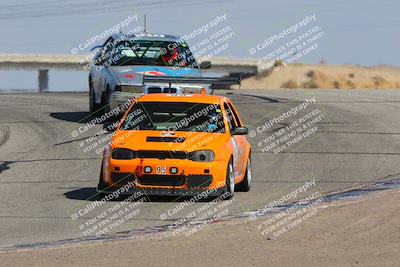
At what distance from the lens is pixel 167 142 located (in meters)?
13.2

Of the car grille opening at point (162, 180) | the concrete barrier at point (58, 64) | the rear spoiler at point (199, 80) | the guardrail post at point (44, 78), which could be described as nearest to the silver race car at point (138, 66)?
the rear spoiler at point (199, 80)

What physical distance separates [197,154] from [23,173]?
382 cm

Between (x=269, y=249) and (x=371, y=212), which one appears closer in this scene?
(x=269, y=249)

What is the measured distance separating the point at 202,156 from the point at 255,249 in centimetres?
357

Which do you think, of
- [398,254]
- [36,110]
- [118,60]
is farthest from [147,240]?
[36,110]

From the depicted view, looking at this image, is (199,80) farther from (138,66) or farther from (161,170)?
(161,170)

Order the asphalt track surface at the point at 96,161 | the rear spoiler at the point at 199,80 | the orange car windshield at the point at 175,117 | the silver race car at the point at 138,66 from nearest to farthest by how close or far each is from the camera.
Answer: the asphalt track surface at the point at 96,161 < the orange car windshield at the point at 175,117 < the rear spoiler at the point at 199,80 < the silver race car at the point at 138,66

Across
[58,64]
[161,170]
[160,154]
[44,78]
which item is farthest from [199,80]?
[44,78]

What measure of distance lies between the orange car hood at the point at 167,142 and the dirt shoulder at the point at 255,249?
2.39 meters

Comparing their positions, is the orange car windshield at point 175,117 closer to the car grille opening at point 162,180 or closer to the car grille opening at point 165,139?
the car grille opening at point 165,139

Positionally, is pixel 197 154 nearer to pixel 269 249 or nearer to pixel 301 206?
pixel 301 206

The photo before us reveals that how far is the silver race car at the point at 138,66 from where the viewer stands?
2025 cm

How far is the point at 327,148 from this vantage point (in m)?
18.9

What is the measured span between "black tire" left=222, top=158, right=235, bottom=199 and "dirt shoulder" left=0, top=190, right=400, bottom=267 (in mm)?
2196
